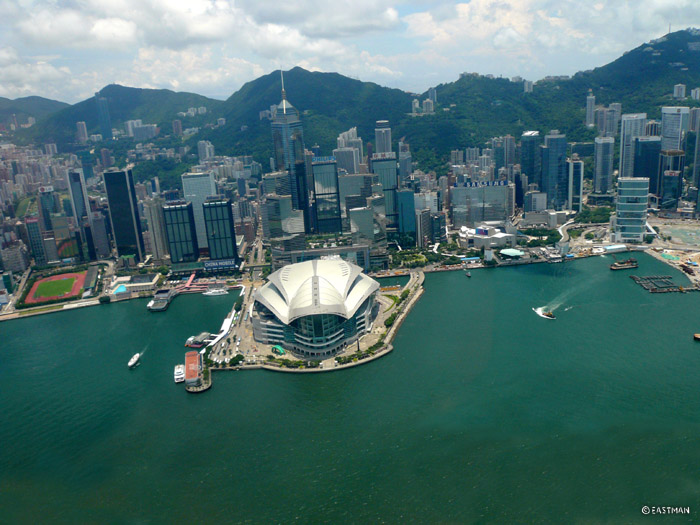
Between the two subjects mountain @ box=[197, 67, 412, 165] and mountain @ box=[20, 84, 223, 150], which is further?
mountain @ box=[20, 84, 223, 150]

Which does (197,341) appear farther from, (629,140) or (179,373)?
(629,140)

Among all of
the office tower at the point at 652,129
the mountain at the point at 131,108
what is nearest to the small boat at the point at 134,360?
the office tower at the point at 652,129

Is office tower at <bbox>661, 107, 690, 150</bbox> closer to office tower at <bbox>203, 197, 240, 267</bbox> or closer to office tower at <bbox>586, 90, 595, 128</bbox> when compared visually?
office tower at <bbox>586, 90, 595, 128</bbox>

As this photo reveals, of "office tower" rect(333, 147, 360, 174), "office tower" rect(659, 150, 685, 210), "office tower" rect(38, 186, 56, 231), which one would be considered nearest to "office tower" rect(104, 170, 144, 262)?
"office tower" rect(38, 186, 56, 231)

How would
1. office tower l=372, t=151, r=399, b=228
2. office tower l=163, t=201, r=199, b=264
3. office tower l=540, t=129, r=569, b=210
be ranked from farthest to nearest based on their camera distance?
office tower l=540, t=129, r=569, b=210
office tower l=372, t=151, r=399, b=228
office tower l=163, t=201, r=199, b=264

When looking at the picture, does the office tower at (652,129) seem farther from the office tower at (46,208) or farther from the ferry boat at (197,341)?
the office tower at (46,208)

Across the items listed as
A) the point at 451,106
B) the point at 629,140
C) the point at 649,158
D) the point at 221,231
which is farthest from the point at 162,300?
the point at 451,106

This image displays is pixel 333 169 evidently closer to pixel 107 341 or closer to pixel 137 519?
pixel 107 341
